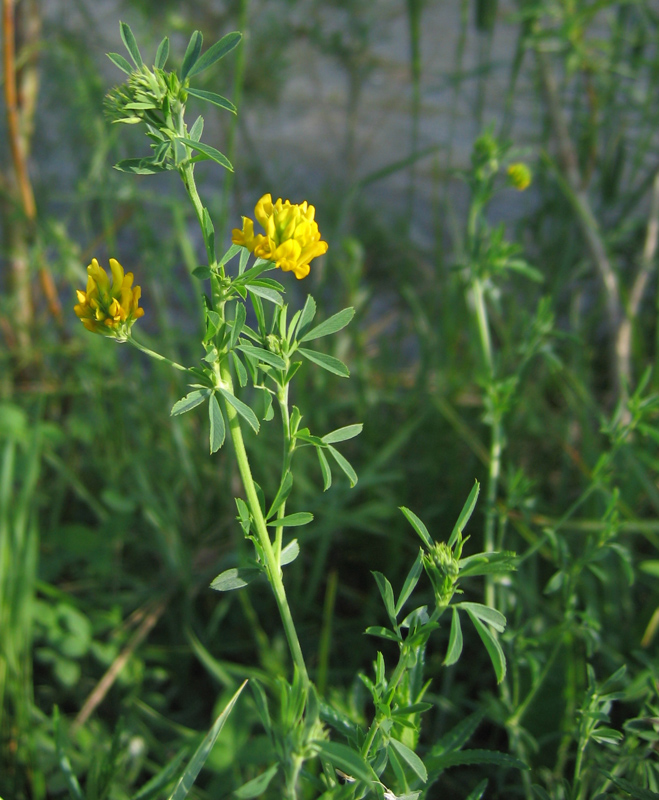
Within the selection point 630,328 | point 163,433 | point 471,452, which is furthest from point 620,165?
point 163,433

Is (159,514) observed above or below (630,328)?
below

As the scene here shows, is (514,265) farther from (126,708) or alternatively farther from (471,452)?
(126,708)

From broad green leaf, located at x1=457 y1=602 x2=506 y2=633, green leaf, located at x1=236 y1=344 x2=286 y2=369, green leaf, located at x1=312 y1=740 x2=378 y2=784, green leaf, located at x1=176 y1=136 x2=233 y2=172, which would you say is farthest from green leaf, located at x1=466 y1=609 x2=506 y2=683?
green leaf, located at x1=176 y1=136 x2=233 y2=172

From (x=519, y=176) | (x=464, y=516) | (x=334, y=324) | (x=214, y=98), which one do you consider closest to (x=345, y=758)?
(x=464, y=516)

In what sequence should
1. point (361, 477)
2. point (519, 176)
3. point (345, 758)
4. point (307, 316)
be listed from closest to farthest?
point (345, 758) < point (307, 316) < point (519, 176) < point (361, 477)

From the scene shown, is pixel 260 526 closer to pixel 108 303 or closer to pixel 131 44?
pixel 108 303

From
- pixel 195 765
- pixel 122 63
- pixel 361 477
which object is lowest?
pixel 361 477

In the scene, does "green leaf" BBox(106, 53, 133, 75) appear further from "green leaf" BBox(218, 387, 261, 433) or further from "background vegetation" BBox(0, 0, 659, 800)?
"background vegetation" BBox(0, 0, 659, 800)
